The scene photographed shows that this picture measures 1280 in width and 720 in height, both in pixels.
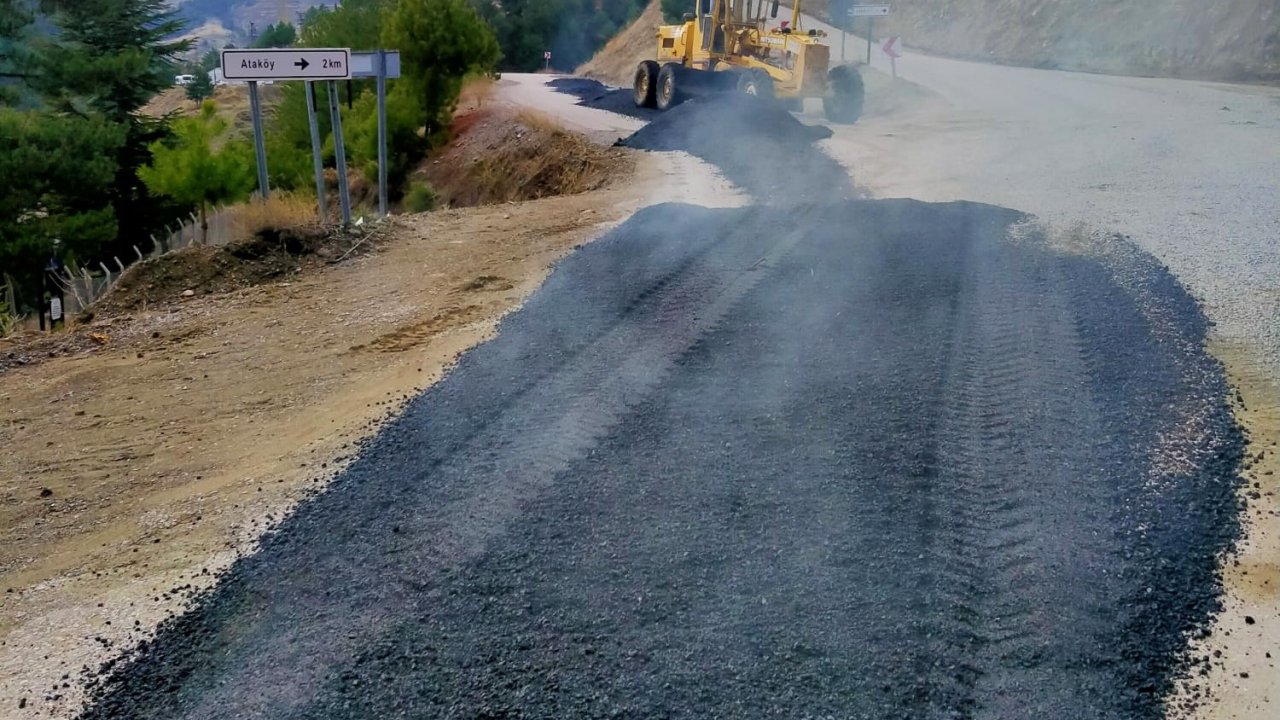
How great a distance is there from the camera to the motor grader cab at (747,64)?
59.0 feet

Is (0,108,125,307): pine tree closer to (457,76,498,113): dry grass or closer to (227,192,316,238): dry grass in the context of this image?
(457,76,498,113): dry grass

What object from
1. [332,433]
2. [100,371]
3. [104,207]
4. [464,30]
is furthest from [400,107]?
[332,433]

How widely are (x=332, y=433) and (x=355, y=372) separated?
38.7 inches

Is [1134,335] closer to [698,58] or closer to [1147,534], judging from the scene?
[1147,534]

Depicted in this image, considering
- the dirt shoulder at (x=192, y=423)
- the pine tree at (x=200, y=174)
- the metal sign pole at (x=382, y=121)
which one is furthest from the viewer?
the pine tree at (x=200, y=174)

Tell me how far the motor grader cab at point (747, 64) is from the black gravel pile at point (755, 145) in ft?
5.07

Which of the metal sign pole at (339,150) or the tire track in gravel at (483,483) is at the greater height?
the metal sign pole at (339,150)

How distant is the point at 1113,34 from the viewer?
3056 cm

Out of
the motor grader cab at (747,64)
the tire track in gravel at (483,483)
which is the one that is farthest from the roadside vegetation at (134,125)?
the tire track in gravel at (483,483)

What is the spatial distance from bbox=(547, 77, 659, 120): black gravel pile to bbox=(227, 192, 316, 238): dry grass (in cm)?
1071

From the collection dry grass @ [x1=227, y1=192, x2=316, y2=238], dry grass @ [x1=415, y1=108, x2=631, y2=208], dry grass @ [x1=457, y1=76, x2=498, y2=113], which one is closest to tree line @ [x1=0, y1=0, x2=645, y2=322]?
dry grass @ [x1=457, y1=76, x2=498, y2=113]

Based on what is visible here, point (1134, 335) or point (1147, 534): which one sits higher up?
point (1134, 335)

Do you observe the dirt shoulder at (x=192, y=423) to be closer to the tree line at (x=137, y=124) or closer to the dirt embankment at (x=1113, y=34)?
the tree line at (x=137, y=124)

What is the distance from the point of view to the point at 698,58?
2009cm
